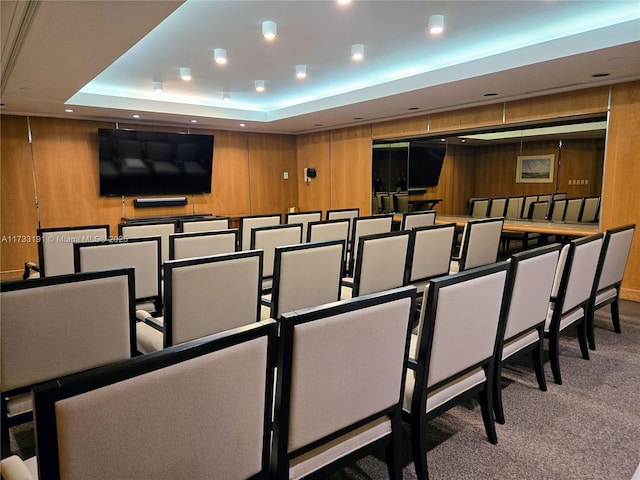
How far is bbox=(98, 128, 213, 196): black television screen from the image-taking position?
264 inches

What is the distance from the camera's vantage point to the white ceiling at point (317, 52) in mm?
2994

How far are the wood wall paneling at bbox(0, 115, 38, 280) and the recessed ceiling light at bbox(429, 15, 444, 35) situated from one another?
6127 millimetres

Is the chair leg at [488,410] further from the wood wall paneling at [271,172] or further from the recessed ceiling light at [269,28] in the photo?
the wood wall paneling at [271,172]

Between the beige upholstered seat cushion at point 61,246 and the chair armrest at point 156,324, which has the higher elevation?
the beige upholstered seat cushion at point 61,246

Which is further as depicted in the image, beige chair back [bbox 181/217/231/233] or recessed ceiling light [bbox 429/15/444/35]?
beige chair back [bbox 181/217/231/233]

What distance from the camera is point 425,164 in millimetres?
7043

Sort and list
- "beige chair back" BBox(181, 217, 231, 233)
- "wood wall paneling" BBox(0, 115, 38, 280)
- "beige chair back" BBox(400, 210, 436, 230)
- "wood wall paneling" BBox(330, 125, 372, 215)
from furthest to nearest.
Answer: "wood wall paneling" BBox(330, 125, 372, 215) → "wood wall paneling" BBox(0, 115, 38, 280) → "beige chair back" BBox(400, 210, 436, 230) → "beige chair back" BBox(181, 217, 231, 233)

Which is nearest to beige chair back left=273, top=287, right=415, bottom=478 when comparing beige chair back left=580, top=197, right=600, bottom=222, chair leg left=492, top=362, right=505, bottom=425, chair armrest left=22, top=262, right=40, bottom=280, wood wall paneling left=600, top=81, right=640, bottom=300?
chair leg left=492, top=362, right=505, bottom=425

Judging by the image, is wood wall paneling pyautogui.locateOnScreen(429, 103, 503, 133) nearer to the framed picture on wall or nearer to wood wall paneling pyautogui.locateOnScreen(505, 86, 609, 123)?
wood wall paneling pyautogui.locateOnScreen(505, 86, 609, 123)

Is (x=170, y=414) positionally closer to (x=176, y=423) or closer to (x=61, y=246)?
(x=176, y=423)

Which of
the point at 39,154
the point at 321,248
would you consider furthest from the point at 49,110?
the point at 321,248

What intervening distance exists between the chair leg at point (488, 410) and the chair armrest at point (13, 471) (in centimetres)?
193

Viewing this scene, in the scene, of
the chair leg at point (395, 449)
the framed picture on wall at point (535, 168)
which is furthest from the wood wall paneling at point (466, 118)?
the chair leg at point (395, 449)

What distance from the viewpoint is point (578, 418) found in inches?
91.0
